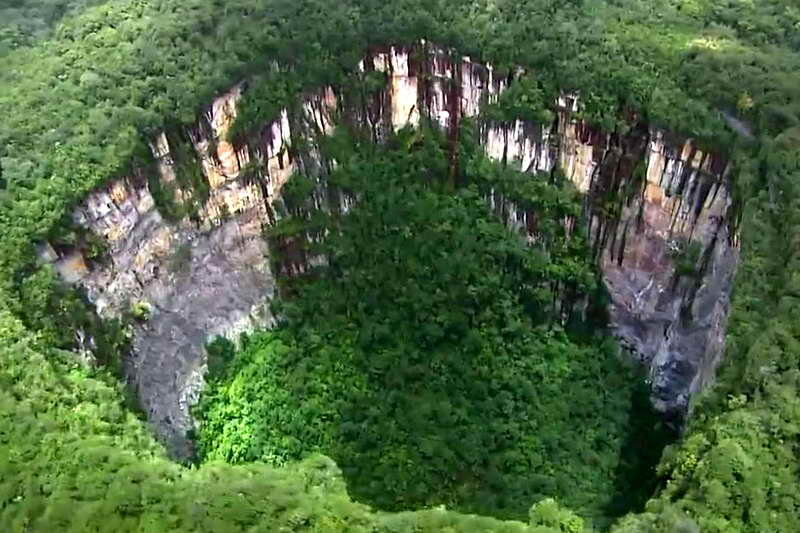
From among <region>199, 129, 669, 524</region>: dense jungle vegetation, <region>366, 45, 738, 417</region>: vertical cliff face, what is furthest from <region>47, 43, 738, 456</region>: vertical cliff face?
<region>199, 129, 669, 524</region>: dense jungle vegetation

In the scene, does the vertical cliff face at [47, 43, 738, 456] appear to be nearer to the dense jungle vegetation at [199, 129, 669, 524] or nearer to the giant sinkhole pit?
the giant sinkhole pit

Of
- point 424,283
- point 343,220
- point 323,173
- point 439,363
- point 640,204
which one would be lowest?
point 439,363

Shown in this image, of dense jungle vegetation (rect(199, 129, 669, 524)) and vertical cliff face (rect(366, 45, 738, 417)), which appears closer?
vertical cliff face (rect(366, 45, 738, 417))

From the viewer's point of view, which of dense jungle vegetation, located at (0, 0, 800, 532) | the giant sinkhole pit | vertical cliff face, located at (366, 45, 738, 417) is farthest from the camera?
the giant sinkhole pit

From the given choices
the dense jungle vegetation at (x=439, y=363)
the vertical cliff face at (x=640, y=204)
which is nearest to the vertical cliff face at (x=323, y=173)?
the vertical cliff face at (x=640, y=204)

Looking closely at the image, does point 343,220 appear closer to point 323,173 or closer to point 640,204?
point 323,173

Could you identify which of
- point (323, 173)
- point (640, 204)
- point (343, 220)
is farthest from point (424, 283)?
point (640, 204)
